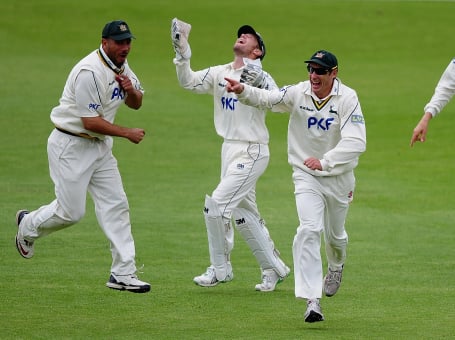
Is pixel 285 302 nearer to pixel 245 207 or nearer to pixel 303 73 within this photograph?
pixel 245 207

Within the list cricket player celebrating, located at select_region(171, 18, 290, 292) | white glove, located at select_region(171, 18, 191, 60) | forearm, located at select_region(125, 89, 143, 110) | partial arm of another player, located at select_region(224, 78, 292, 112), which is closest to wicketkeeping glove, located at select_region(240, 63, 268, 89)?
partial arm of another player, located at select_region(224, 78, 292, 112)

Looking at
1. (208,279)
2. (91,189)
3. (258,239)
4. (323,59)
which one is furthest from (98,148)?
(323,59)

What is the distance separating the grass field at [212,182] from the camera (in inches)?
405

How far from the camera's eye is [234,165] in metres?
11.8

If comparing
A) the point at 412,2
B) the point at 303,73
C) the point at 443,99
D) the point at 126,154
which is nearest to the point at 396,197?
the point at 126,154

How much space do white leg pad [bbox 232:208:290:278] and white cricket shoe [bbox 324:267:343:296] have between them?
0.84 meters

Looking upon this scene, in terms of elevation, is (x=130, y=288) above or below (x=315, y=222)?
below

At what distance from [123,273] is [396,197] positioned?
8632mm

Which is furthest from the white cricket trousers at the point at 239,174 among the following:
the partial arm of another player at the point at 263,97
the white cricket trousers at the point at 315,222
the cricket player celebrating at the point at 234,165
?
the partial arm of another player at the point at 263,97

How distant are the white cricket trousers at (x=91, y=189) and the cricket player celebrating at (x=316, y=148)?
151cm

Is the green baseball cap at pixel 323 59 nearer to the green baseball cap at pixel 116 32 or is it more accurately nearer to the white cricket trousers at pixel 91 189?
the green baseball cap at pixel 116 32

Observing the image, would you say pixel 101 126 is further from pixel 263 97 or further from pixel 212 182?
pixel 212 182

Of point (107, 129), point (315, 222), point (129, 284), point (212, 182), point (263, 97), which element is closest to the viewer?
point (315, 222)

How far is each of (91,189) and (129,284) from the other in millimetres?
958
